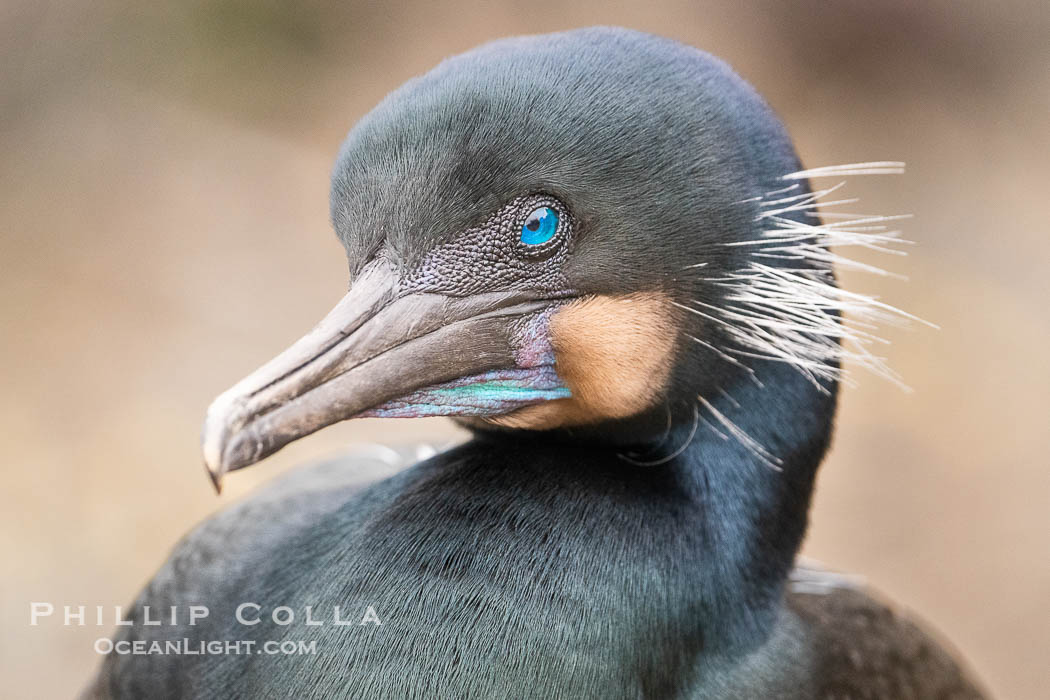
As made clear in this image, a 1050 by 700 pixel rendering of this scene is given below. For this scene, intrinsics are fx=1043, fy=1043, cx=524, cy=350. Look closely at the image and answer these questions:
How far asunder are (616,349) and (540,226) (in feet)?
0.85

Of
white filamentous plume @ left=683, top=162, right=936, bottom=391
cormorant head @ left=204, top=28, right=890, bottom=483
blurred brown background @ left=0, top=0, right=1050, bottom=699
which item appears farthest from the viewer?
blurred brown background @ left=0, top=0, right=1050, bottom=699

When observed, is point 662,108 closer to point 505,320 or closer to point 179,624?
point 505,320

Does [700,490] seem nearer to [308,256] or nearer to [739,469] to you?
[739,469]

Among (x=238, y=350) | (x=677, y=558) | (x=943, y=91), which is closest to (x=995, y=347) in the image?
(x=943, y=91)

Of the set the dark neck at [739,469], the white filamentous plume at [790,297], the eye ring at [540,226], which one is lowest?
the dark neck at [739,469]

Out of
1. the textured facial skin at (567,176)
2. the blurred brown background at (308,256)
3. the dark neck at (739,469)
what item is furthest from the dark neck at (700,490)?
the blurred brown background at (308,256)

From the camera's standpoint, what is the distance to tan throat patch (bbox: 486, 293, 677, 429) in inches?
73.1

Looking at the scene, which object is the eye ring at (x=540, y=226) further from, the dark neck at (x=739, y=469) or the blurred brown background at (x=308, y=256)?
the blurred brown background at (x=308, y=256)

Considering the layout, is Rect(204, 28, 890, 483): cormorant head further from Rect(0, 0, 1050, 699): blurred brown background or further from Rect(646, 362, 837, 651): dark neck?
Rect(0, 0, 1050, 699): blurred brown background

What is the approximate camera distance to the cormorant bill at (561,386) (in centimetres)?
178

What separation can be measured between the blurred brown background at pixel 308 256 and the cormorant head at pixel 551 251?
119 inches

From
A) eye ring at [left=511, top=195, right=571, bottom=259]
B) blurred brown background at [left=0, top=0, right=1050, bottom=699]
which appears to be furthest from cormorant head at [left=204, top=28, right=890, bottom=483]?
blurred brown background at [left=0, top=0, right=1050, bottom=699]

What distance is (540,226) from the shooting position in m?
1.81

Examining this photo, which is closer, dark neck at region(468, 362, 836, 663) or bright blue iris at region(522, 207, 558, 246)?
bright blue iris at region(522, 207, 558, 246)
